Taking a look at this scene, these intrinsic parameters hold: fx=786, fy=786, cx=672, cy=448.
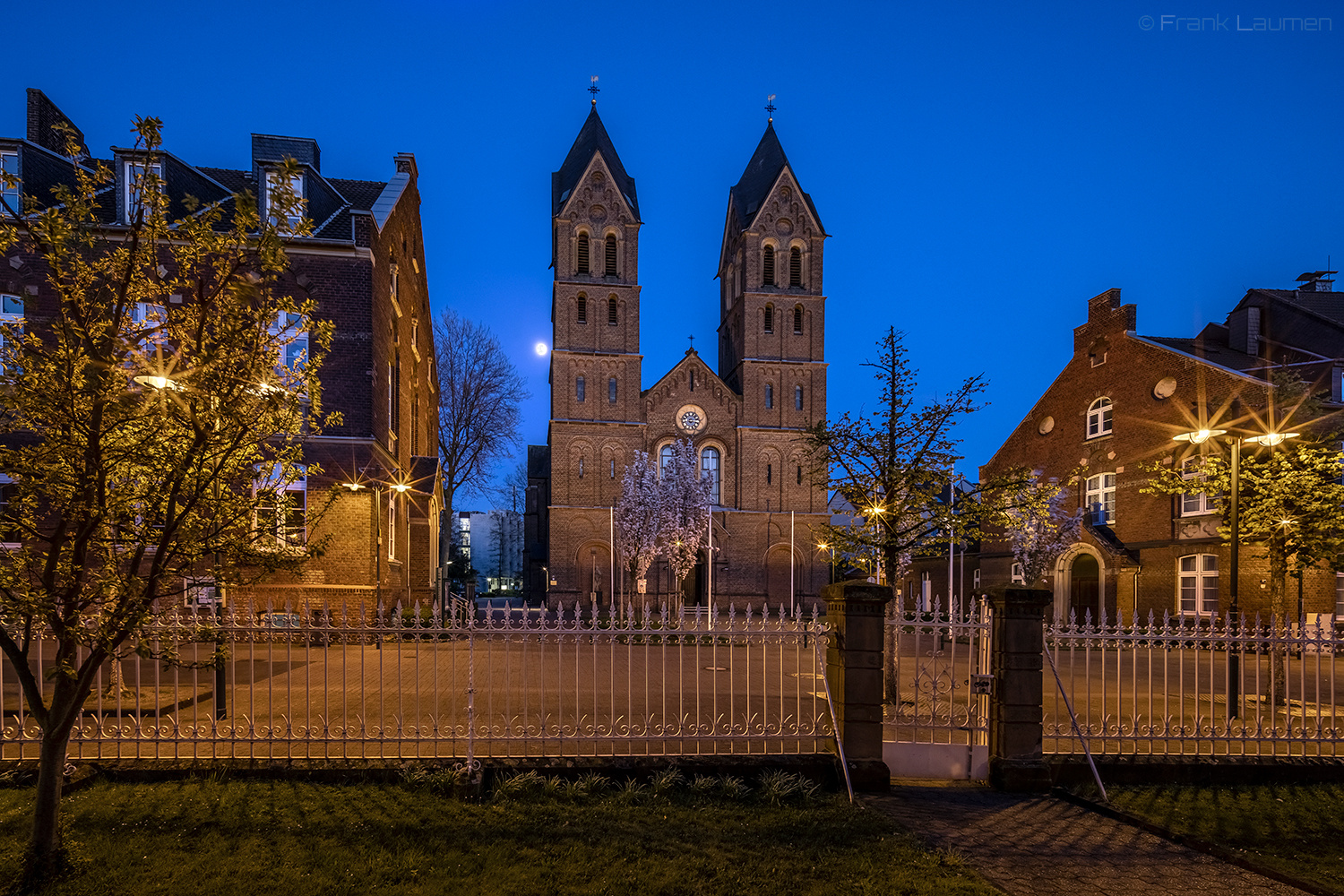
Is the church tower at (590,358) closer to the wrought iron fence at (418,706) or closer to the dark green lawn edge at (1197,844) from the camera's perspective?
the wrought iron fence at (418,706)

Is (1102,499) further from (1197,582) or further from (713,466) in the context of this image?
(713,466)

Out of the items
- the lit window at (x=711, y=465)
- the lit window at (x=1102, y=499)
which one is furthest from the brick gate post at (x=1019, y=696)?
the lit window at (x=711, y=465)

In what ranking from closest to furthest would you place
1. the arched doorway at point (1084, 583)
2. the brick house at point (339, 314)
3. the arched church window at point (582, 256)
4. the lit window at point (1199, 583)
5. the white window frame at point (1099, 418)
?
the brick house at point (339, 314)
the lit window at point (1199, 583)
the arched doorway at point (1084, 583)
the white window frame at point (1099, 418)
the arched church window at point (582, 256)

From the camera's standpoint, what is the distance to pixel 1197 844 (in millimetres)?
6445

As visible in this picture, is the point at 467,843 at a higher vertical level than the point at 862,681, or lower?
lower

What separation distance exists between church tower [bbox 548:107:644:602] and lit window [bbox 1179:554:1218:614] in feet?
90.1

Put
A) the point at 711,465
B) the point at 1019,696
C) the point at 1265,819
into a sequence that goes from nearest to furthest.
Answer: the point at 1265,819, the point at 1019,696, the point at 711,465

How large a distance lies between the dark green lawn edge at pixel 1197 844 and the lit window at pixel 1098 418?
28352 millimetres

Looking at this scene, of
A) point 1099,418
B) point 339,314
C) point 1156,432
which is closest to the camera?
point 339,314

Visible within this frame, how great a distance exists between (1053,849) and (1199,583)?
2603cm

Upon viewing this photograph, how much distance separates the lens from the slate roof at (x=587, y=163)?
48.6 meters

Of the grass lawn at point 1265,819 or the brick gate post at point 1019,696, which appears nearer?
the grass lawn at point 1265,819

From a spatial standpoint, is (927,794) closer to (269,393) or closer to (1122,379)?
(269,393)

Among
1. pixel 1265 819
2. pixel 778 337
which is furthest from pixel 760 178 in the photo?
pixel 1265 819
